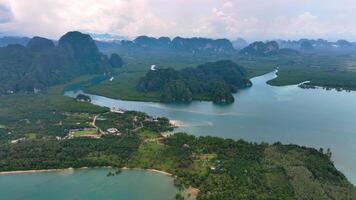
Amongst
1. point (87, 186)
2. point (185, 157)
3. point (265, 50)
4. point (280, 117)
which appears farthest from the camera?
point (265, 50)

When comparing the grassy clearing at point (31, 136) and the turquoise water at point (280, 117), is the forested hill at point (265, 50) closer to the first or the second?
the turquoise water at point (280, 117)

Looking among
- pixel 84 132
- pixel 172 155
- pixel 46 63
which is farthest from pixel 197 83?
pixel 46 63

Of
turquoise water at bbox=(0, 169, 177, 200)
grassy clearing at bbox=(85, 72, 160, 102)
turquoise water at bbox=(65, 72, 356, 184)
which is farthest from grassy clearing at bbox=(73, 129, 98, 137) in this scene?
grassy clearing at bbox=(85, 72, 160, 102)

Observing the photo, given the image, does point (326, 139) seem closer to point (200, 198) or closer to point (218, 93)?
point (200, 198)

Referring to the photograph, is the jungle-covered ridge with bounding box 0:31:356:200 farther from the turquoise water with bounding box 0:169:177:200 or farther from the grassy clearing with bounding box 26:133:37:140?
the turquoise water with bounding box 0:169:177:200

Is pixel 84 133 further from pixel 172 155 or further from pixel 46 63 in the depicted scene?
pixel 46 63
